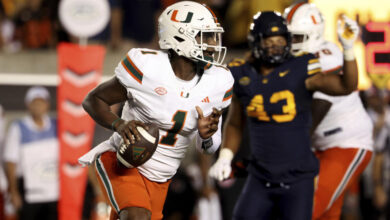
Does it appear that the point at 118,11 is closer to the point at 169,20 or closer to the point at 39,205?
the point at 39,205

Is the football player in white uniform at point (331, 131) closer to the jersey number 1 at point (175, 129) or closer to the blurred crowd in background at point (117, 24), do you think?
the jersey number 1 at point (175, 129)

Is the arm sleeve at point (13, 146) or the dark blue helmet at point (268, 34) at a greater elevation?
the dark blue helmet at point (268, 34)

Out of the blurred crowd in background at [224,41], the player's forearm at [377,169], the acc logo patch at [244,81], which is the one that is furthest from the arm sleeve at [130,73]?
the player's forearm at [377,169]

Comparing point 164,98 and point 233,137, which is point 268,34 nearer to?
point 233,137

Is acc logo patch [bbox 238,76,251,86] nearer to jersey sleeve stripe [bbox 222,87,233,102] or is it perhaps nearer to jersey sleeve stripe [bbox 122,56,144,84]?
jersey sleeve stripe [bbox 222,87,233,102]

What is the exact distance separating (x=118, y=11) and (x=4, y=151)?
86.1 inches

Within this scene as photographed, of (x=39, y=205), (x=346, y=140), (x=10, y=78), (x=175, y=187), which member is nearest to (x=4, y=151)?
(x=39, y=205)

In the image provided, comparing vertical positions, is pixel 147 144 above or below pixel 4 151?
above

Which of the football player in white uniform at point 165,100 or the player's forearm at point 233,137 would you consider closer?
the football player in white uniform at point 165,100

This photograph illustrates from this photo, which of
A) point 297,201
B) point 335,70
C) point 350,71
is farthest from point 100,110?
point 335,70

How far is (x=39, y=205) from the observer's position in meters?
7.34

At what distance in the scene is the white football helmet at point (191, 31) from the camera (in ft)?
13.1

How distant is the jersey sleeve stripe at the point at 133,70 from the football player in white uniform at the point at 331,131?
146 centimetres

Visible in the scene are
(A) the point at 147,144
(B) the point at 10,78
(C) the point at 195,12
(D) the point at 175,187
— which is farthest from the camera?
(B) the point at 10,78
